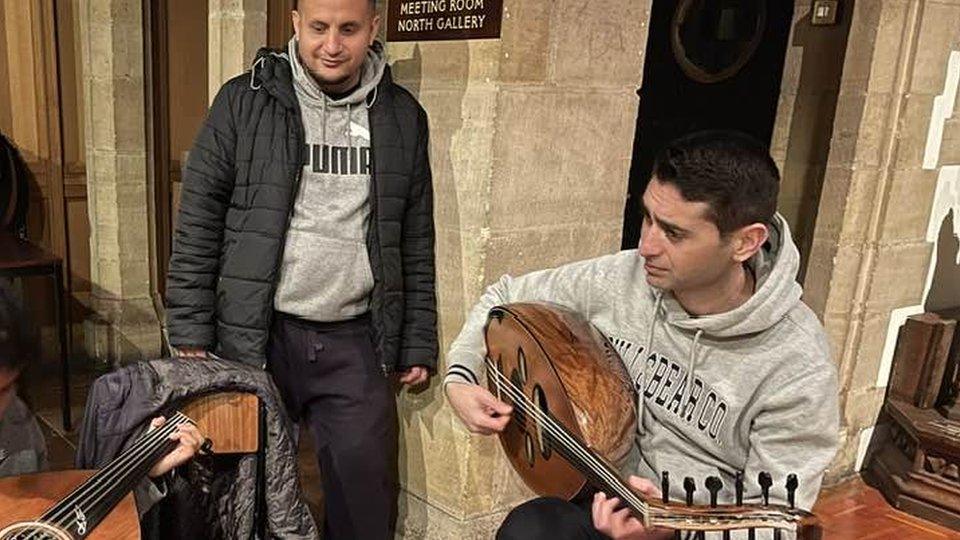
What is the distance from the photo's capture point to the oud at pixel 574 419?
1216 millimetres

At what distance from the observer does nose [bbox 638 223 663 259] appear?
55.8 inches

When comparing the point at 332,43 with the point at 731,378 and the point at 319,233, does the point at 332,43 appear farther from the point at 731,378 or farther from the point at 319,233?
the point at 731,378

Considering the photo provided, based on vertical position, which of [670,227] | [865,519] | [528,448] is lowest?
[865,519]

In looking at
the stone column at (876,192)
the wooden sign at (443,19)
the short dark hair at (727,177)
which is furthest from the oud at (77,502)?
the stone column at (876,192)

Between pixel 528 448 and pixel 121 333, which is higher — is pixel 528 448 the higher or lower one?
the higher one

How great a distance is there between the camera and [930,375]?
125 inches

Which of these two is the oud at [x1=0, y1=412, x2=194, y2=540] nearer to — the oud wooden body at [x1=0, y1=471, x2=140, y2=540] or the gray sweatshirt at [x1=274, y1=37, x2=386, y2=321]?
the oud wooden body at [x1=0, y1=471, x2=140, y2=540]

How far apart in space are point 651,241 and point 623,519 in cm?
46

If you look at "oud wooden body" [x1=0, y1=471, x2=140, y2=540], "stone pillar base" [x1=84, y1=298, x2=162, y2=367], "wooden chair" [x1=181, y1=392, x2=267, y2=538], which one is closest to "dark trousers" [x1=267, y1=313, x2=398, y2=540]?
"wooden chair" [x1=181, y1=392, x2=267, y2=538]

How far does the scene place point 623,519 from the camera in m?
1.30

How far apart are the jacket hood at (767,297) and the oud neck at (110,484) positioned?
36.5 inches

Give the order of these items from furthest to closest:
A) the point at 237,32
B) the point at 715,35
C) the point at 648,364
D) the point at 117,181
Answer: the point at 117,181, the point at 715,35, the point at 237,32, the point at 648,364

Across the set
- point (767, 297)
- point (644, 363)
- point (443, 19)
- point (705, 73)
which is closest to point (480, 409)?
point (644, 363)

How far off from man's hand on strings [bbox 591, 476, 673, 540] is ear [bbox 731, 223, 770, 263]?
0.41 m
